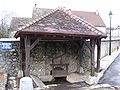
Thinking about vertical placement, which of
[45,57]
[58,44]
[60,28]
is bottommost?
[45,57]

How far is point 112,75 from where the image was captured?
13.1 metres

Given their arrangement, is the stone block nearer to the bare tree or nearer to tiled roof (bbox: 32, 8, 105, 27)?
the bare tree

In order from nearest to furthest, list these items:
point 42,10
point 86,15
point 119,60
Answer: point 119,60, point 42,10, point 86,15

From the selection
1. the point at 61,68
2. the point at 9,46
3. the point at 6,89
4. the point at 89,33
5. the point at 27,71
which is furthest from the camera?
the point at 61,68

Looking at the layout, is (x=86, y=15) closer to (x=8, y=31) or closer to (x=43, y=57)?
(x=8, y=31)

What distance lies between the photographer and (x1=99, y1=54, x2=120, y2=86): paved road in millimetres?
11820

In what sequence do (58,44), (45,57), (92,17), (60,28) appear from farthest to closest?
1. (92,17)
2. (58,44)
3. (45,57)
4. (60,28)

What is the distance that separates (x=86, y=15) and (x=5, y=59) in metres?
27.8

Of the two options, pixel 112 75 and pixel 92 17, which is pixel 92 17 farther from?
pixel 112 75

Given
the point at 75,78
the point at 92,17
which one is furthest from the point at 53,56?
the point at 92,17

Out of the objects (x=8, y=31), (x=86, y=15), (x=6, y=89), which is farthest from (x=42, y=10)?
(x=6, y=89)

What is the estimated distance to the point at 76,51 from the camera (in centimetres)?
1515

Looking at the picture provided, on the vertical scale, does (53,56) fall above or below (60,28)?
below

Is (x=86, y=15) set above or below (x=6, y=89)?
above
